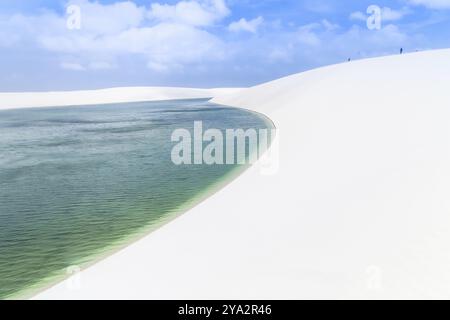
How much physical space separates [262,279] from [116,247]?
4107 mm

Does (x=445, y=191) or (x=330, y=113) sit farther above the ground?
(x=330, y=113)

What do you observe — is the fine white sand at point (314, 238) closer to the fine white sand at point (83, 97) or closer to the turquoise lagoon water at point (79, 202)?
the turquoise lagoon water at point (79, 202)

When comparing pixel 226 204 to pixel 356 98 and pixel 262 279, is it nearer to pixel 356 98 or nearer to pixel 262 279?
pixel 262 279

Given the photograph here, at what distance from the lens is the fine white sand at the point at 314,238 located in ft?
19.4

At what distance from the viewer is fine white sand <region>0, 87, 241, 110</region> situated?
403ft

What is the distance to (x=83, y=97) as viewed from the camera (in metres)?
143
